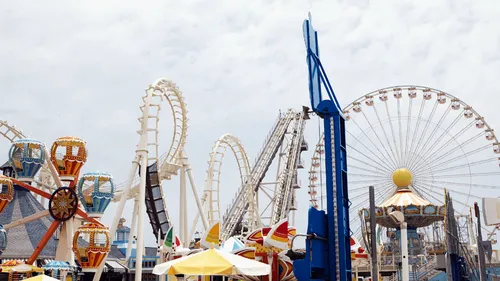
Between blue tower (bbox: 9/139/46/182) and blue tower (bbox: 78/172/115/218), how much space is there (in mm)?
1409

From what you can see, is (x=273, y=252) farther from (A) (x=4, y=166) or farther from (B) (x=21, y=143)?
(A) (x=4, y=166)

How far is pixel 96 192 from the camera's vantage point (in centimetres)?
1767

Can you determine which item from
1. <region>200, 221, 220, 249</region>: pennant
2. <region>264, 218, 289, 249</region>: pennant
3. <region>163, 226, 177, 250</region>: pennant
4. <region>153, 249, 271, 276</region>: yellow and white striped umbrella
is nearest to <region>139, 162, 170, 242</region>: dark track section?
<region>163, 226, 177, 250</region>: pennant

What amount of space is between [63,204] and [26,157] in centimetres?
176

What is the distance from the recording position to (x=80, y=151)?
59.6ft

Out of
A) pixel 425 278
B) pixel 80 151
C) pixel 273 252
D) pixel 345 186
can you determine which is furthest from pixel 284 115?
pixel 345 186

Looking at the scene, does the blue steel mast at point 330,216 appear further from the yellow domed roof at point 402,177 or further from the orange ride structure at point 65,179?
the yellow domed roof at point 402,177

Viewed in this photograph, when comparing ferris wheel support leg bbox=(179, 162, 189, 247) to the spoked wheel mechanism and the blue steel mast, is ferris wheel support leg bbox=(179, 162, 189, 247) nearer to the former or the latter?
the spoked wheel mechanism

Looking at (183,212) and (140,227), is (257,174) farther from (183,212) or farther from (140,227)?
(140,227)

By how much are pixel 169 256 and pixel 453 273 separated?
7.32 metres

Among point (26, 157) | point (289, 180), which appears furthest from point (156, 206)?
point (289, 180)

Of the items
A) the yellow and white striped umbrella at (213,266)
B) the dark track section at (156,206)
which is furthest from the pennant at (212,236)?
the dark track section at (156,206)

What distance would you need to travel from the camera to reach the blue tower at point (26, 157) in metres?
17.7

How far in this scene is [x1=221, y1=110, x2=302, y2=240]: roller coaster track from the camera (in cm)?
3086
